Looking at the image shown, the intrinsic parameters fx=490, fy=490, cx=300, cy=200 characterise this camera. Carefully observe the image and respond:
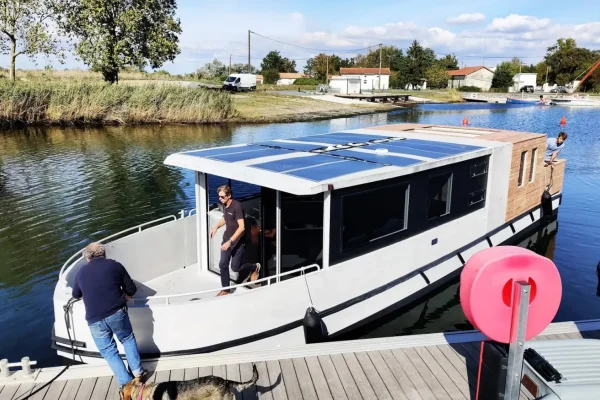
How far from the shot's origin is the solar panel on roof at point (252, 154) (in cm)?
826

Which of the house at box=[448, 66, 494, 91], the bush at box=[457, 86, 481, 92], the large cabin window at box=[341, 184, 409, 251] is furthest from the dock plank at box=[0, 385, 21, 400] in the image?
the house at box=[448, 66, 494, 91]

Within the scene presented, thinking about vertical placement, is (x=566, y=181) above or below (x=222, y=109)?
below

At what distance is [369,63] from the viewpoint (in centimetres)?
12219

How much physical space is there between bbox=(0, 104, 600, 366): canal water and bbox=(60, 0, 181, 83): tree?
13.4 metres

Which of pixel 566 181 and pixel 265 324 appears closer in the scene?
pixel 265 324

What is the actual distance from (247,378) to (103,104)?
32.3 meters

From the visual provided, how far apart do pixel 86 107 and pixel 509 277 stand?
3468 cm

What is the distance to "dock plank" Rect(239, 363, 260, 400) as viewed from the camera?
544cm

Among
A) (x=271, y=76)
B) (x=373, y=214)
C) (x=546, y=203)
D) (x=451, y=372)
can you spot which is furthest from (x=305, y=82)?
(x=451, y=372)

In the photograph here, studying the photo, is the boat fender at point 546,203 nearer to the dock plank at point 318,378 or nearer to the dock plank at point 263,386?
the dock plank at point 318,378

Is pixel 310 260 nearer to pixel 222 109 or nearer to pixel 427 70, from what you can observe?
pixel 222 109

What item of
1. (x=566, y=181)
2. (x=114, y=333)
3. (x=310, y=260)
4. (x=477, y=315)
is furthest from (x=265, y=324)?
(x=566, y=181)

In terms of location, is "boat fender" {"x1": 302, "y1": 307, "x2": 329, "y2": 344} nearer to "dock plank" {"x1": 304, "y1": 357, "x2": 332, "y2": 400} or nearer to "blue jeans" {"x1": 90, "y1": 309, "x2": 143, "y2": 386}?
"dock plank" {"x1": 304, "y1": 357, "x2": 332, "y2": 400}

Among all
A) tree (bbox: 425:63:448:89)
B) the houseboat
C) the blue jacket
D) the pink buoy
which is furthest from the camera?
tree (bbox: 425:63:448:89)
